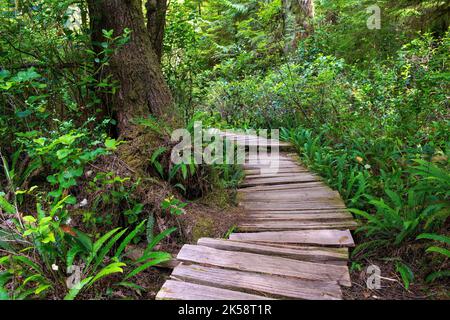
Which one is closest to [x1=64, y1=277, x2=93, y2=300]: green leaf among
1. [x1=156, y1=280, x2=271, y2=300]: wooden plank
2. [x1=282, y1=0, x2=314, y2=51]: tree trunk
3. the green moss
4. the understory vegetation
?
the understory vegetation

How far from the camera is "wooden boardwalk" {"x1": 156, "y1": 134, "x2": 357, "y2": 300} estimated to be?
2.45 meters

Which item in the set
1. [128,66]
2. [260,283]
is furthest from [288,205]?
[128,66]

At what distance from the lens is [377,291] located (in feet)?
9.08

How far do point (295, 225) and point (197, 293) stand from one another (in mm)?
1651

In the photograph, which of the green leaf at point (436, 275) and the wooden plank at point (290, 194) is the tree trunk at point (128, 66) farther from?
the green leaf at point (436, 275)

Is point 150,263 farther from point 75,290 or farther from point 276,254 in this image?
point 276,254

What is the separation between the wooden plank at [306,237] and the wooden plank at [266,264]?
41cm

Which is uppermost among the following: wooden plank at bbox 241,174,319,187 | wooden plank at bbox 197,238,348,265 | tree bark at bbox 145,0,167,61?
tree bark at bbox 145,0,167,61

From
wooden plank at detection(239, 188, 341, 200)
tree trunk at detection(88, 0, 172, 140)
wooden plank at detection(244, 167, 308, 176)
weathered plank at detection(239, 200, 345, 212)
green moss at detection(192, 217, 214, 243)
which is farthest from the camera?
wooden plank at detection(244, 167, 308, 176)

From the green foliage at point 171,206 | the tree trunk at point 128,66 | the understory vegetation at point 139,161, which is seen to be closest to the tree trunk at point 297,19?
the understory vegetation at point 139,161

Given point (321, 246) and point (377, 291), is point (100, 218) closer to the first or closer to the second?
point (321, 246)

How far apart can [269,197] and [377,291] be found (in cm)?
204

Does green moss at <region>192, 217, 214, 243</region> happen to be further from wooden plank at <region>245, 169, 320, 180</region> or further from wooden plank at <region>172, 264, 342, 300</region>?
wooden plank at <region>245, 169, 320, 180</region>

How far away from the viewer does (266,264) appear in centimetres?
279
